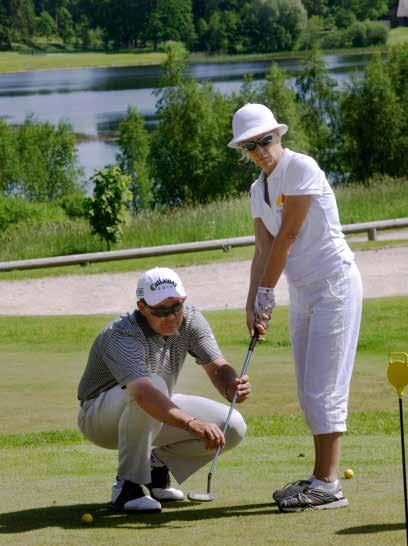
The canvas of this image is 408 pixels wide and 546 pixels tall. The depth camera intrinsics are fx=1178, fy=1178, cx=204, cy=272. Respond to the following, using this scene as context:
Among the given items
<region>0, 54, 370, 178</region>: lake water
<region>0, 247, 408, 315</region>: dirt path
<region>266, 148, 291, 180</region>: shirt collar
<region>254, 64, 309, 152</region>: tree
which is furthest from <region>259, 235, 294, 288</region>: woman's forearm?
<region>0, 54, 370, 178</region>: lake water

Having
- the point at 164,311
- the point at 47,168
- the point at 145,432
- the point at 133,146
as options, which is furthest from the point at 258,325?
the point at 47,168

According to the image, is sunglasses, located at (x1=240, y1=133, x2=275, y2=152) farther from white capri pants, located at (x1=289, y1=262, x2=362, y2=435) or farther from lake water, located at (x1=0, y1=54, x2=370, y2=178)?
lake water, located at (x1=0, y1=54, x2=370, y2=178)

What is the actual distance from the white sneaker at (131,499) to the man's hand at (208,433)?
367 millimetres

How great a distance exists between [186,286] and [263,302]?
525 inches

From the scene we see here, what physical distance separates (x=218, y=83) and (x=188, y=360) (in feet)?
271

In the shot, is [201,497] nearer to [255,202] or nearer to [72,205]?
[255,202]

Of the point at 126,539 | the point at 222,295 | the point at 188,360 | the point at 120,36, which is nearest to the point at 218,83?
the point at 120,36

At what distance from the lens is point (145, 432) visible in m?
4.99

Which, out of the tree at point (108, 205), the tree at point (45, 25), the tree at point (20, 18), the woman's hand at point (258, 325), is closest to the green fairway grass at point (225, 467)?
the woman's hand at point (258, 325)

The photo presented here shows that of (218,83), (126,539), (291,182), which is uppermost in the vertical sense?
(291,182)

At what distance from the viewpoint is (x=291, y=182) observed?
16.2 ft

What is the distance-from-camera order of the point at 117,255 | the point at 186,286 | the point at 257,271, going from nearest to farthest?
the point at 257,271 → the point at 186,286 → the point at 117,255

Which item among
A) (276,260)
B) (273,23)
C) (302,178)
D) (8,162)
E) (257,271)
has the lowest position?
(8,162)

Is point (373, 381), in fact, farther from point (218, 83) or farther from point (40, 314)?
point (218, 83)
